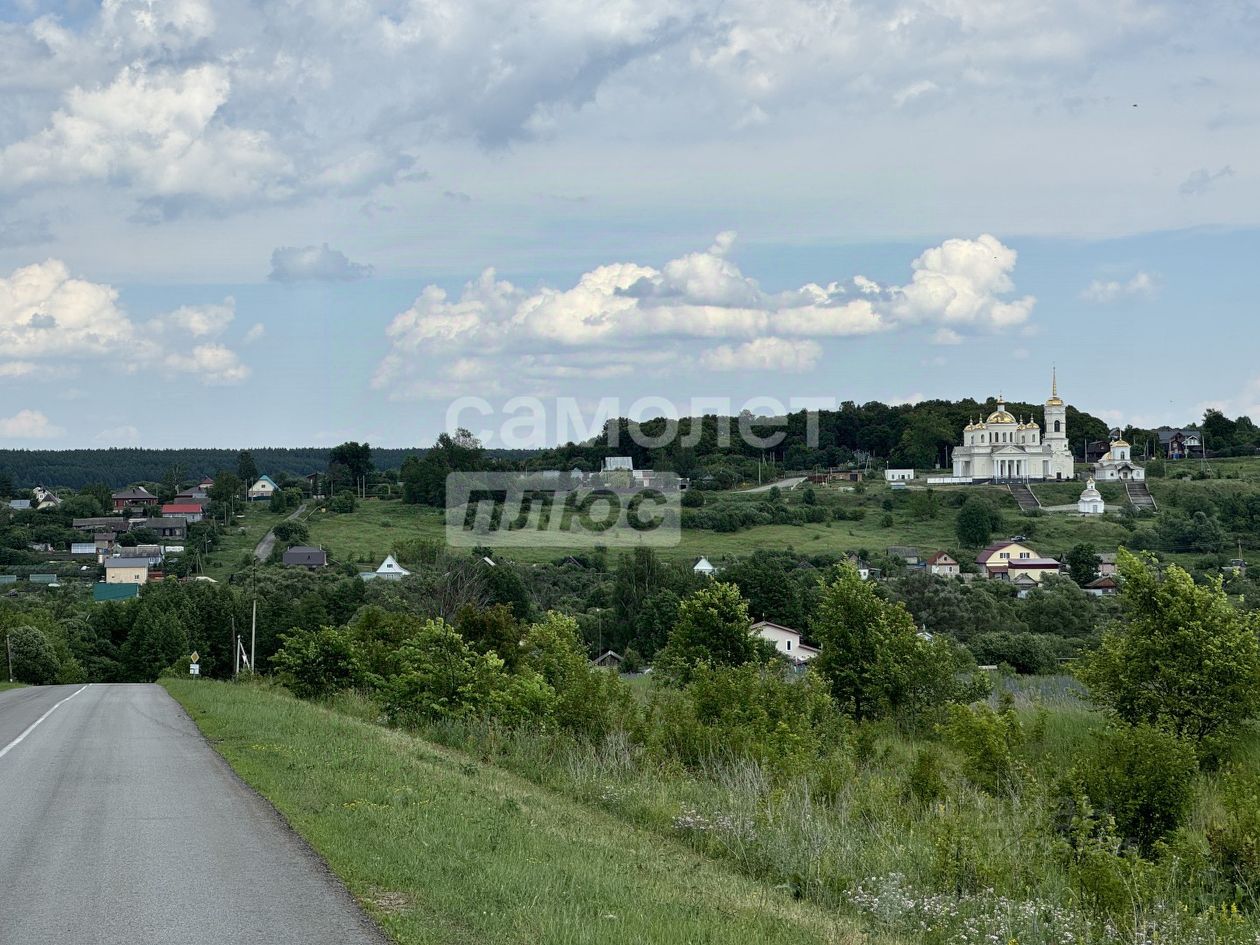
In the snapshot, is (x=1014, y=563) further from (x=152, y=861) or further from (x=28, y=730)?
(x=152, y=861)

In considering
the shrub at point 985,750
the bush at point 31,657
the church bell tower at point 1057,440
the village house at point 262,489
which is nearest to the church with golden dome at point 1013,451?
the church bell tower at point 1057,440

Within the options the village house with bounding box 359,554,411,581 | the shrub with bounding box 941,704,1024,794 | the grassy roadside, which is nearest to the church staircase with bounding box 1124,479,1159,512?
the village house with bounding box 359,554,411,581

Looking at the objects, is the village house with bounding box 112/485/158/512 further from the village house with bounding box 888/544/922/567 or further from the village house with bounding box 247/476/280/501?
the village house with bounding box 888/544/922/567

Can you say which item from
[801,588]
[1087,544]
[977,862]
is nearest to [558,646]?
[977,862]

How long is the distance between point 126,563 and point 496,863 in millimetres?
114072

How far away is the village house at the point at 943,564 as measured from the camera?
319ft

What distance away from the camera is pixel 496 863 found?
32.0 ft

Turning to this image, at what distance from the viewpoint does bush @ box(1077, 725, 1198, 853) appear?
1267cm

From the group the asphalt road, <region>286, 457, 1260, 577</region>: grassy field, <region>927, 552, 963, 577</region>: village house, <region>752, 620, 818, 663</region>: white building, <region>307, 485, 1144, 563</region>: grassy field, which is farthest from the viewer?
<region>286, 457, 1260, 577</region>: grassy field

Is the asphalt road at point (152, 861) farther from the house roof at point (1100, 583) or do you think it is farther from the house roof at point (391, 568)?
the house roof at point (1100, 583)

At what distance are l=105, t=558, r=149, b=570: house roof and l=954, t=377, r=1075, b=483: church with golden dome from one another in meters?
94.2

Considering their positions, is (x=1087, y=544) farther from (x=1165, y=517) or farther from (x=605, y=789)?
(x=605, y=789)

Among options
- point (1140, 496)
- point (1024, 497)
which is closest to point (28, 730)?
point (1140, 496)

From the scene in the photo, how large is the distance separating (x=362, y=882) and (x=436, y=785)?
15.8 ft
